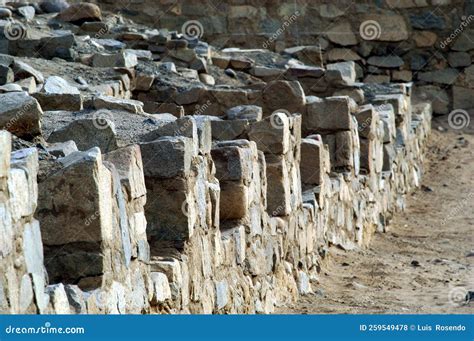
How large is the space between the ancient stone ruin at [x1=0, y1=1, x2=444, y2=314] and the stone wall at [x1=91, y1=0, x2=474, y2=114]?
8.10ft

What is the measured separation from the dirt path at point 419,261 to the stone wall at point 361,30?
377 centimetres

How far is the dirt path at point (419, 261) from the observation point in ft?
27.3

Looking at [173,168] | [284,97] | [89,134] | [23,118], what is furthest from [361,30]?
[23,118]

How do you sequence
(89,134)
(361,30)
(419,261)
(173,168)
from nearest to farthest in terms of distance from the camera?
(173,168), (89,134), (419,261), (361,30)

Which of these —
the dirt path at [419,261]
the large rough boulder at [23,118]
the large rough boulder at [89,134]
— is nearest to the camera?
the large rough boulder at [23,118]

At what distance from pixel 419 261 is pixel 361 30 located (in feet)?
31.2

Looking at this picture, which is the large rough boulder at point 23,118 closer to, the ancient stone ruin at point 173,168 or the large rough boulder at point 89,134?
the ancient stone ruin at point 173,168

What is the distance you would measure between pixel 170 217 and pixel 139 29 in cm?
993

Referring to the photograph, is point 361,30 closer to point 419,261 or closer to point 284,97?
point 284,97

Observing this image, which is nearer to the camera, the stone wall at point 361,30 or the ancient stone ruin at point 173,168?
the ancient stone ruin at point 173,168

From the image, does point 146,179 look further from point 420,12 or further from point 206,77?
point 420,12

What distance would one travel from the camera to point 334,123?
11.2 m

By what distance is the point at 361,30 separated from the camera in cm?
1927

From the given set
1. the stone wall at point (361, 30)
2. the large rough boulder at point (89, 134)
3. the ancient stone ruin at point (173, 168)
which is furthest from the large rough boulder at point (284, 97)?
the stone wall at point (361, 30)
